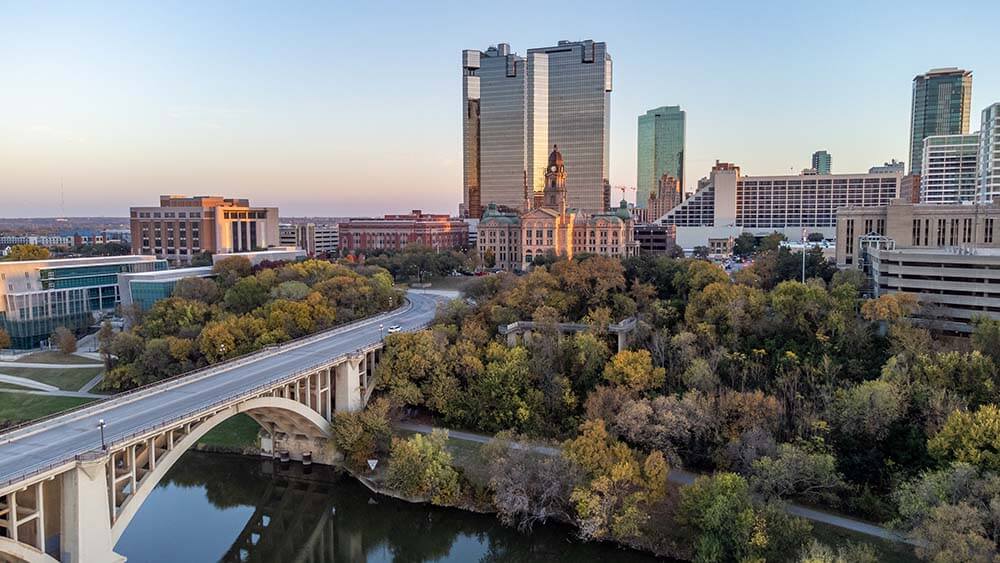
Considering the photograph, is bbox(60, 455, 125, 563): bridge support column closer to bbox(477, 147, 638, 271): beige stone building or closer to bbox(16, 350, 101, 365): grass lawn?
bbox(16, 350, 101, 365): grass lawn

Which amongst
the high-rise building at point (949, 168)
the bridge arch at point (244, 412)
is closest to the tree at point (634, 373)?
the bridge arch at point (244, 412)

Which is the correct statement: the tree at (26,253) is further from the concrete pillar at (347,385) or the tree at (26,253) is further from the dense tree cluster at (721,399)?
the concrete pillar at (347,385)

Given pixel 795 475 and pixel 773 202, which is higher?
pixel 773 202

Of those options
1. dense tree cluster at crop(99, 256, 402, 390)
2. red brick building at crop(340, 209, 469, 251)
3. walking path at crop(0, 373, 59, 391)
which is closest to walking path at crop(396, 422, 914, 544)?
dense tree cluster at crop(99, 256, 402, 390)

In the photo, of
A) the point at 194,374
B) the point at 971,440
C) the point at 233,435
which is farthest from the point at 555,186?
the point at 971,440

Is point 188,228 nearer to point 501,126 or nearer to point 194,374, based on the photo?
point 501,126

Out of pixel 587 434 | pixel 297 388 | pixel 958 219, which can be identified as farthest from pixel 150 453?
pixel 958 219
